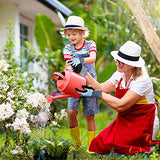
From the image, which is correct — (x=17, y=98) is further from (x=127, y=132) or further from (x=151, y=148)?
(x=151, y=148)

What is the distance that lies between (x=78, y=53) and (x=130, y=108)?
0.73 meters

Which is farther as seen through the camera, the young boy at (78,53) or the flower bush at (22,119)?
the young boy at (78,53)

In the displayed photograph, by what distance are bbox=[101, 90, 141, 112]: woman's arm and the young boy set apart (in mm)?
423

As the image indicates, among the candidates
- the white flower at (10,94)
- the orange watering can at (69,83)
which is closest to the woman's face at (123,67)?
the orange watering can at (69,83)

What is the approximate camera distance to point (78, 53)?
308cm

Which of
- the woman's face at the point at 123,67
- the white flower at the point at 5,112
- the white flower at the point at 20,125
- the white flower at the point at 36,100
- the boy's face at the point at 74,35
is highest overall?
the boy's face at the point at 74,35

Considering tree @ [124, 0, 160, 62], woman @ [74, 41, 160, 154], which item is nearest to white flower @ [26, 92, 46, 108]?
woman @ [74, 41, 160, 154]

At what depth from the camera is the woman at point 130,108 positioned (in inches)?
108

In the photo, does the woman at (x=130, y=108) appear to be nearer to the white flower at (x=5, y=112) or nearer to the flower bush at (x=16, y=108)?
the flower bush at (x=16, y=108)

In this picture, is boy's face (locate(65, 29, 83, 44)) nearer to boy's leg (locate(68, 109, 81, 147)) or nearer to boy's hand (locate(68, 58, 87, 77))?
boy's hand (locate(68, 58, 87, 77))

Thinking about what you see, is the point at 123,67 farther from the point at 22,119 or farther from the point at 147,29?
the point at 22,119

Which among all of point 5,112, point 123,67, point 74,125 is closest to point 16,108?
point 5,112

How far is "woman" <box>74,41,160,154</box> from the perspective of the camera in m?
2.74

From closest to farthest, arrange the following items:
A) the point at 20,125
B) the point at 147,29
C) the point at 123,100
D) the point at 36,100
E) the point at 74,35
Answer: the point at 20,125 → the point at 36,100 → the point at 123,100 → the point at 74,35 → the point at 147,29
